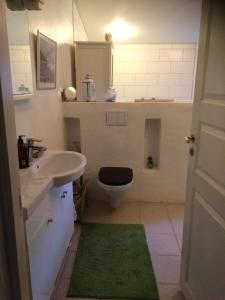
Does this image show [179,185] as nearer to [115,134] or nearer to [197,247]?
[115,134]

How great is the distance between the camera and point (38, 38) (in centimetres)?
179

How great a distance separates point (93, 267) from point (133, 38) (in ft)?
10.7

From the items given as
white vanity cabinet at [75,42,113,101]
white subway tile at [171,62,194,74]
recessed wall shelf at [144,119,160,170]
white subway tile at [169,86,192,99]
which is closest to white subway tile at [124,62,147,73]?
white subway tile at [171,62,194,74]

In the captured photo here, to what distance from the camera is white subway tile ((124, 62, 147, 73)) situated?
392 centimetres

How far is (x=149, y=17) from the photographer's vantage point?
3154 millimetres

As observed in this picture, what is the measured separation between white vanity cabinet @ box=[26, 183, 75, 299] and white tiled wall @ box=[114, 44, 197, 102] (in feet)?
8.47

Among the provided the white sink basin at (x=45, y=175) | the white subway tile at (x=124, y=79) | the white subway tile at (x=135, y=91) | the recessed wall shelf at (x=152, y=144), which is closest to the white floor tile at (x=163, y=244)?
the recessed wall shelf at (x=152, y=144)

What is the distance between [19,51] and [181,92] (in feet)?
10.0

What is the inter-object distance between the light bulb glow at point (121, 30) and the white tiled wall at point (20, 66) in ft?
6.71

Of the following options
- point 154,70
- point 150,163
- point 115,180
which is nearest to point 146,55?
point 154,70

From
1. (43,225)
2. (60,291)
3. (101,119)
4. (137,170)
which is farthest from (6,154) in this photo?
(137,170)

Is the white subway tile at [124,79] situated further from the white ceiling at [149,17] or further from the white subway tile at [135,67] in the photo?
the white ceiling at [149,17]

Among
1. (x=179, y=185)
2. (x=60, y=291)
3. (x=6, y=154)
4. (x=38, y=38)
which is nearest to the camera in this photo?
(x=6, y=154)

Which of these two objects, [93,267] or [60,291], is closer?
[60,291]
